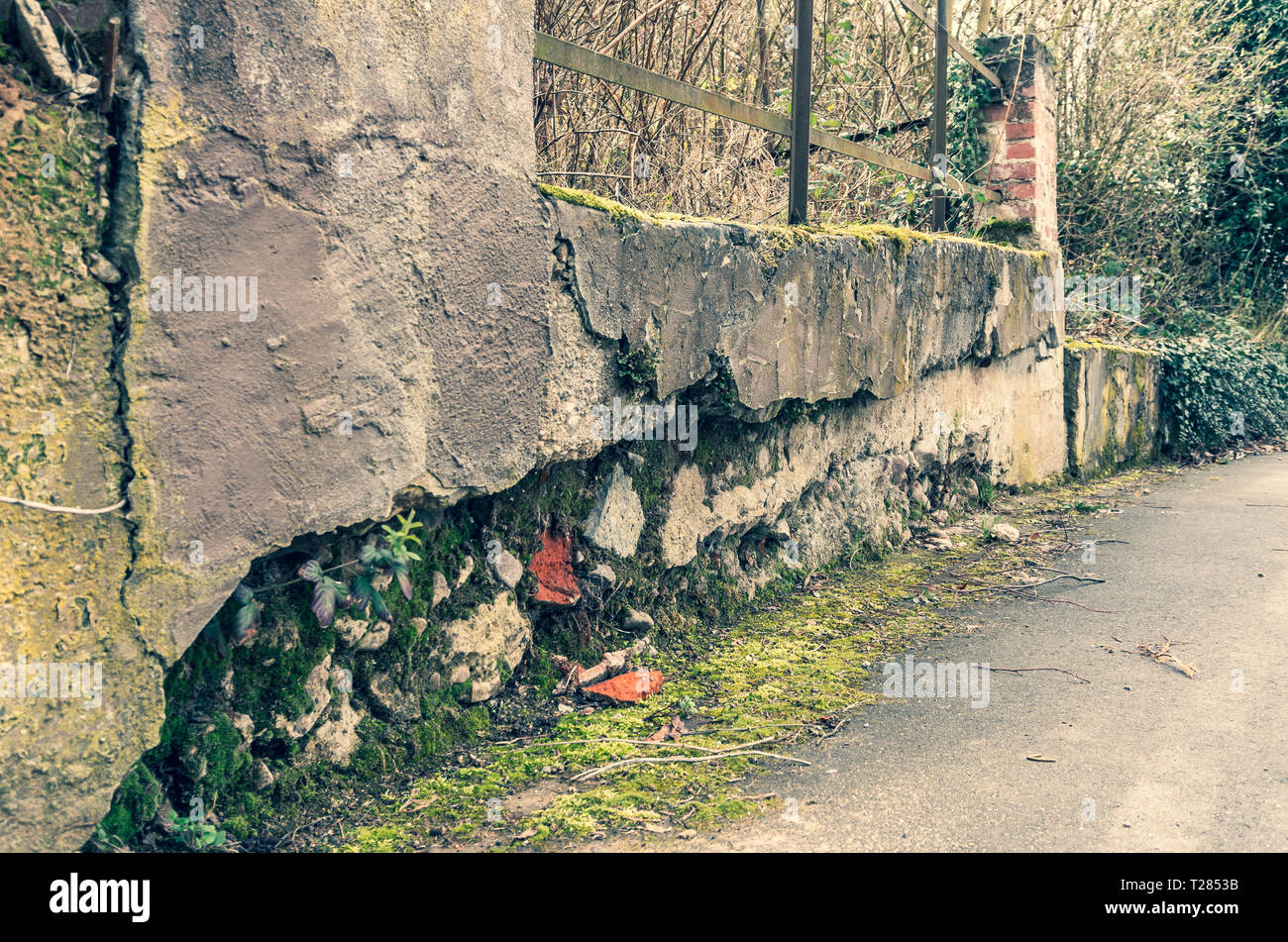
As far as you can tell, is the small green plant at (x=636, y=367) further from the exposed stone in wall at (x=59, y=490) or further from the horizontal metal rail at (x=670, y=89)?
the exposed stone in wall at (x=59, y=490)

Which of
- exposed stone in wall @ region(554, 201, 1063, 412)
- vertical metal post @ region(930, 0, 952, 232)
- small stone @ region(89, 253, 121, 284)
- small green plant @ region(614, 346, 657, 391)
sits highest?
vertical metal post @ region(930, 0, 952, 232)

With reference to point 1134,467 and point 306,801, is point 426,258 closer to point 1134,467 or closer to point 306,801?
point 306,801

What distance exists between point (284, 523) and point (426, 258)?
0.64 m

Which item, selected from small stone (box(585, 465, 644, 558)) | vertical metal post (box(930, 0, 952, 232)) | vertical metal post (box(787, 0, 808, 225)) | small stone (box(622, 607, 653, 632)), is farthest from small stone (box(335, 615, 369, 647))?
vertical metal post (box(930, 0, 952, 232))

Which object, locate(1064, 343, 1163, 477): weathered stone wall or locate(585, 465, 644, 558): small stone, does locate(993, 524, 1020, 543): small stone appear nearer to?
locate(1064, 343, 1163, 477): weathered stone wall

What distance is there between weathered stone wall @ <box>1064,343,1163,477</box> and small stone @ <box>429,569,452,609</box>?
17.5ft

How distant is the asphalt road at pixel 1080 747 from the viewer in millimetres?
1854

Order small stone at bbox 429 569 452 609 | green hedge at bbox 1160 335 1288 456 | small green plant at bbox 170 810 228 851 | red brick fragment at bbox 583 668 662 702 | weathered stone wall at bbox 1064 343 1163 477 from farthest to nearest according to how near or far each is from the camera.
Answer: green hedge at bbox 1160 335 1288 456 → weathered stone wall at bbox 1064 343 1163 477 → red brick fragment at bbox 583 668 662 702 → small stone at bbox 429 569 452 609 → small green plant at bbox 170 810 228 851

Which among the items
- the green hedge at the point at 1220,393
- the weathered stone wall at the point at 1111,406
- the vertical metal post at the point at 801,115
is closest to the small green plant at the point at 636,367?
the vertical metal post at the point at 801,115

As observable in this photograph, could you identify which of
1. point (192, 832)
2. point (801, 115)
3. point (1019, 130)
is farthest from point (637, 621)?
point (1019, 130)

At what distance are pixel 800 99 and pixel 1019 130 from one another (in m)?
2.90

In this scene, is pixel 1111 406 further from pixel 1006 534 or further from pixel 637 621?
pixel 637 621

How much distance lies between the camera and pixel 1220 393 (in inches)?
315

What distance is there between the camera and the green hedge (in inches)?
307
